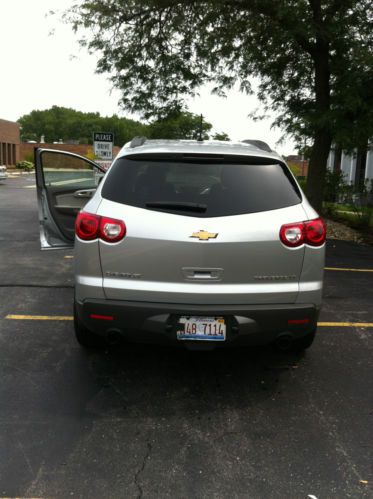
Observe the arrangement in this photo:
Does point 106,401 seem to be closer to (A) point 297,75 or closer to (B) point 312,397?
(B) point 312,397

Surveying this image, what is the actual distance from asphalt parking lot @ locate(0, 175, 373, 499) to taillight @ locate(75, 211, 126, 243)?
1195 millimetres

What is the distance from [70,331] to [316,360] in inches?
95.7

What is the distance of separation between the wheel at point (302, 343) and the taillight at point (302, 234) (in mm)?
1074

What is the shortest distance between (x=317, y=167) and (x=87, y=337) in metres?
10.5

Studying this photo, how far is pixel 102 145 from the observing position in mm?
12359

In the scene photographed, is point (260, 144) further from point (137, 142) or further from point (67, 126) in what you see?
point (67, 126)

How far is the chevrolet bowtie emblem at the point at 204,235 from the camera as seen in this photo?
3.05 meters

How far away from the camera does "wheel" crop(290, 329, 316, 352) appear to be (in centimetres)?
399

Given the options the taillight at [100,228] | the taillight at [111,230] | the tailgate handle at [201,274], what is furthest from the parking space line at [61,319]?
the tailgate handle at [201,274]

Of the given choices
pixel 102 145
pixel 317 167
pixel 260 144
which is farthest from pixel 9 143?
pixel 260 144

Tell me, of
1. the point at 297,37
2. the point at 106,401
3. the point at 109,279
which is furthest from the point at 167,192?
the point at 297,37

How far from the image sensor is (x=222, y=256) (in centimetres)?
308

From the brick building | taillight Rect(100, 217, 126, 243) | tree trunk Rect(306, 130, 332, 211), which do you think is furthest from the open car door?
the brick building

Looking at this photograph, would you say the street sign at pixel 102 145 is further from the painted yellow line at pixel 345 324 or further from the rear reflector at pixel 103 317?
the rear reflector at pixel 103 317
